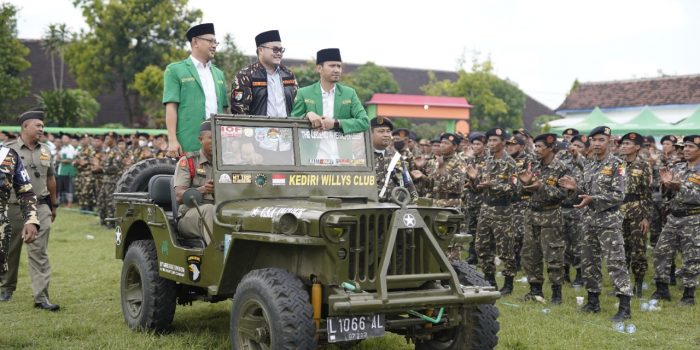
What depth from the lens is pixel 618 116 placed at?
118 ft

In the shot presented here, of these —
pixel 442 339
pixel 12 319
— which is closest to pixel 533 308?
pixel 442 339

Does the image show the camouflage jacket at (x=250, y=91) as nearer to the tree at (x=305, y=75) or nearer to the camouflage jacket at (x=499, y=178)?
the camouflage jacket at (x=499, y=178)

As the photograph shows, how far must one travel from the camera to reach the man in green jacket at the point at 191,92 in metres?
7.50

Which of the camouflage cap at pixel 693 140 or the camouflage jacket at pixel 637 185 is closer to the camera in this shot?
the camouflage cap at pixel 693 140

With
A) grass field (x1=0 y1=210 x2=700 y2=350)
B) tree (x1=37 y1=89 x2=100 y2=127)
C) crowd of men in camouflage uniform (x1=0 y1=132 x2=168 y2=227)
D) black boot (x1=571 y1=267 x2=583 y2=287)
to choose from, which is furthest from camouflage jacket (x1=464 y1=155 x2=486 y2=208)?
tree (x1=37 y1=89 x2=100 y2=127)

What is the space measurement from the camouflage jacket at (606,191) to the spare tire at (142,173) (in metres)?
4.62

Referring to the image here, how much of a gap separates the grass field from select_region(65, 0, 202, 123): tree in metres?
33.9

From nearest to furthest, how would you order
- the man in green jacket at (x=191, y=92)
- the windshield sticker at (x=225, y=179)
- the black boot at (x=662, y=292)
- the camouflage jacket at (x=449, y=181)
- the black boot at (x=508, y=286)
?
the windshield sticker at (x=225, y=179)
the man in green jacket at (x=191, y=92)
the black boot at (x=662, y=292)
the black boot at (x=508, y=286)
the camouflage jacket at (x=449, y=181)

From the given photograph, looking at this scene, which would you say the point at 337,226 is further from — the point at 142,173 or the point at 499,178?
the point at 499,178

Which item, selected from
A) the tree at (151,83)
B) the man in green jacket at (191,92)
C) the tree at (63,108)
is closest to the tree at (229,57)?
the tree at (151,83)

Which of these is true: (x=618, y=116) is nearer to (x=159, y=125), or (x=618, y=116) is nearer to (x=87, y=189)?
(x=159, y=125)

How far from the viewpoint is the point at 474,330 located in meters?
5.79

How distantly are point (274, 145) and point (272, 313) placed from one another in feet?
6.11

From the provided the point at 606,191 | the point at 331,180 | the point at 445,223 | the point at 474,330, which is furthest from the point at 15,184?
the point at 606,191
